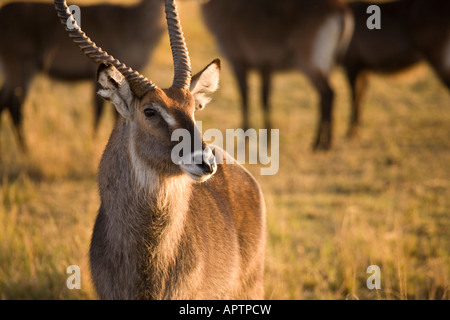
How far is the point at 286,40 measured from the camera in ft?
28.6

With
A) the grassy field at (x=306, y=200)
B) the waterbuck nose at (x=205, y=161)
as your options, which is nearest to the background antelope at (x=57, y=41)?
the grassy field at (x=306, y=200)

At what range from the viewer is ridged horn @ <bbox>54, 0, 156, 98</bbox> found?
2928mm

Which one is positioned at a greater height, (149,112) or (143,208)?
(149,112)

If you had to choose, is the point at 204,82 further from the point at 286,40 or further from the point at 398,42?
the point at 398,42

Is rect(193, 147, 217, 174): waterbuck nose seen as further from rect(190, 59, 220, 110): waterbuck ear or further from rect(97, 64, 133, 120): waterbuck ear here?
rect(190, 59, 220, 110): waterbuck ear

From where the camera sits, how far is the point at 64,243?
4.75 m

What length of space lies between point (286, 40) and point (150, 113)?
6.06m

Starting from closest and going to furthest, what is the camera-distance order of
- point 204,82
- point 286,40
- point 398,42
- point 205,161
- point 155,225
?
point 205,161 → point 155,225 → point 204,82 → point 286,40 → point 398,42

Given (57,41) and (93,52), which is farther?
(57,41)

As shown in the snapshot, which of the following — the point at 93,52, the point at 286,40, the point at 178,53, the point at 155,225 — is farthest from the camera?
the point at 286,40

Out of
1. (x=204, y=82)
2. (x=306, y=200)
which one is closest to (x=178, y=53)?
(x=204, y=82)
